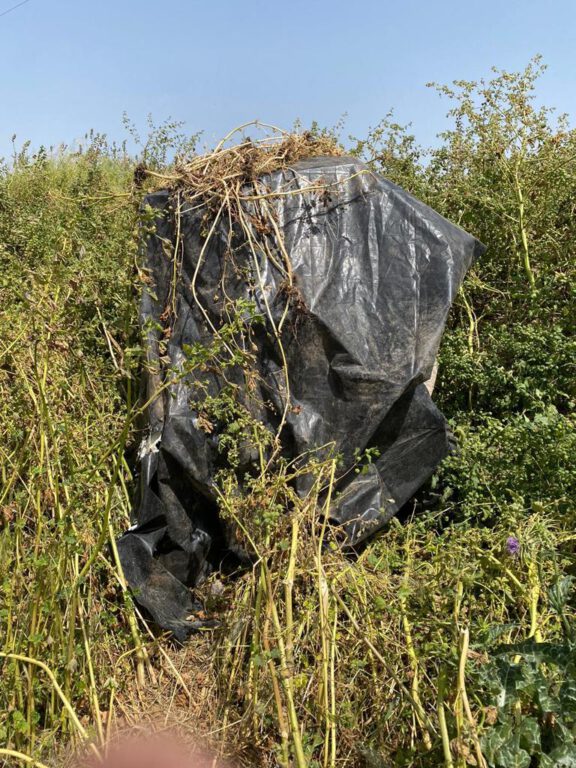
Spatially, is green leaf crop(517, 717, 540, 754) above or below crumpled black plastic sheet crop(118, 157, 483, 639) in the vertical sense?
below

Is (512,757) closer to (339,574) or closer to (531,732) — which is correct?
(531,732)

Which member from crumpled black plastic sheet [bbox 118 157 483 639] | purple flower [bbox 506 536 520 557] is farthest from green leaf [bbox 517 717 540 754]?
crumpled black plastic sheet [bbox 118 157 483 639]

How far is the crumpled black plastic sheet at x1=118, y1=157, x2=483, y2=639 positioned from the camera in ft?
10.0

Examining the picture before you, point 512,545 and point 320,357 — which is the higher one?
point 320,357

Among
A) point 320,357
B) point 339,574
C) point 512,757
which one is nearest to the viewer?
point 512,757

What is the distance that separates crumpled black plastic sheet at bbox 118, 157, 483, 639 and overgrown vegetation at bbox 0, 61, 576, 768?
14 cm

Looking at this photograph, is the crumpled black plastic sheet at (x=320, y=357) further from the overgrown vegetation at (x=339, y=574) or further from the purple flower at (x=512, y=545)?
the purple flower at (x=512, y=545)

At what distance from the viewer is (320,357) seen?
323 centimetres

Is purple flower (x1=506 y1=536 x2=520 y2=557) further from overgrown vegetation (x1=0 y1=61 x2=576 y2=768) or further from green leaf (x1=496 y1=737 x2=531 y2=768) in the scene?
green leaf (x1=496 y1=737 x2=531 y2=768)

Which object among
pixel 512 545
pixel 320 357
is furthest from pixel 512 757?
pixel 320 357

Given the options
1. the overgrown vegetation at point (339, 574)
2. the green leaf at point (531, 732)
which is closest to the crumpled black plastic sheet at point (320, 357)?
the overgrown vegetation at point (339, 574)

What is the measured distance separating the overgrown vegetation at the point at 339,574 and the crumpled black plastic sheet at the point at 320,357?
142mm

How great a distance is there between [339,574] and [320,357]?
1.13 metres

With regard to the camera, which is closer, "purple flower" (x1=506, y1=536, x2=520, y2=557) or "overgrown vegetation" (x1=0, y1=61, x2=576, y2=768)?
"overgrown vegetation" (x1=0, y1=61, x2=576, y2=768)
